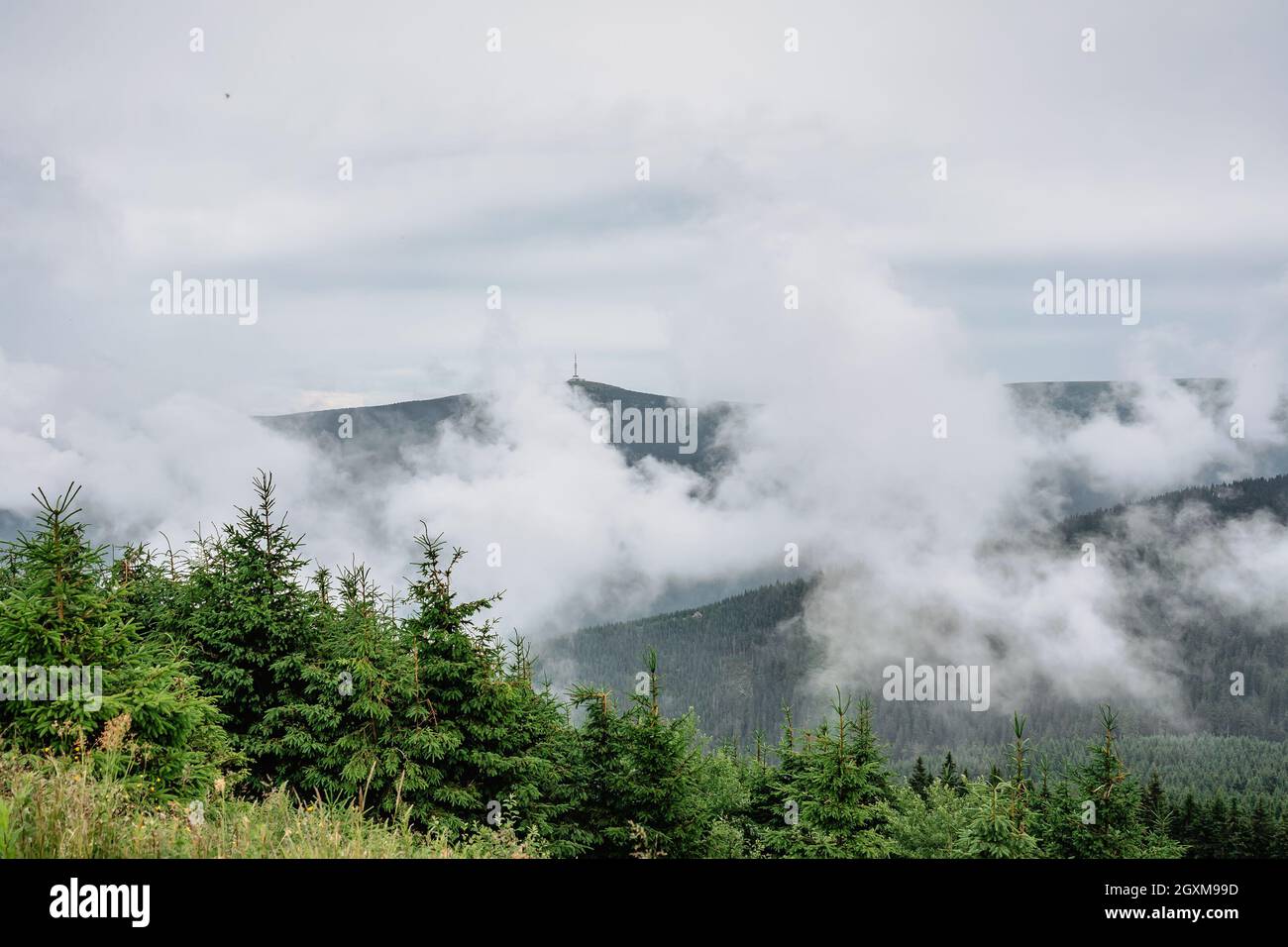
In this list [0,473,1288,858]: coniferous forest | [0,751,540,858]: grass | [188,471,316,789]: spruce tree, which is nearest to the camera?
[0,751,540,858]: grass

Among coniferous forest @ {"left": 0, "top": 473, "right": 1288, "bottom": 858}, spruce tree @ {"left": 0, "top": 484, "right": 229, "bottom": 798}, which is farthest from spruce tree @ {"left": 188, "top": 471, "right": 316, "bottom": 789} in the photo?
spruce tree @ {"left": 0, "top": 484, "right": 229, "bottom": 798}

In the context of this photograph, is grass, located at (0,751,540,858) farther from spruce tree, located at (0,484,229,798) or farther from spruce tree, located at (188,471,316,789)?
spruce tree, located at (188,471,316,789)

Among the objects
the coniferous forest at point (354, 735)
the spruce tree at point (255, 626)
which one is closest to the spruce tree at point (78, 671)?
the coniferous forest at point (354, 735)

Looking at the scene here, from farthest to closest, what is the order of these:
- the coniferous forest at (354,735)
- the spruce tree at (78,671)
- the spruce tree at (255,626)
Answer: the spruce tree at (255,626), the spruce tree at (78,671), the coniferous forest at (354,735)

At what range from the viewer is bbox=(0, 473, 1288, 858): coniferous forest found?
10.0m

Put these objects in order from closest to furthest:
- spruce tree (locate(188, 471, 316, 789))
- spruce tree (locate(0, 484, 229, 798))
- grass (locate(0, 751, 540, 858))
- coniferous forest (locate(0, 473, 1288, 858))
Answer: grass (locate(0, 751, 540, 858))
coniferous forest (locate(0, 473, 1288, 858))
spruce tree (locate(0, 484, 229, 798))
spruce tree (locate(188, 471, 316, 789))

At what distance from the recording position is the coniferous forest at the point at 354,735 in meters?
10.0

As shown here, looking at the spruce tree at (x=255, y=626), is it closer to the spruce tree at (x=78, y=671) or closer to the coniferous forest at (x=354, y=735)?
the coniferous forest at (x=354, y=735)

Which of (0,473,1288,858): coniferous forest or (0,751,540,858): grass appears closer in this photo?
(0,751,540,858): grass

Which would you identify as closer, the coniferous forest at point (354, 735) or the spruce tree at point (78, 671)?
the coniferous forest at point (354, 735)

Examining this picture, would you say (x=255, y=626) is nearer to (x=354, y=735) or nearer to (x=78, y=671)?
(x=354, y=735)

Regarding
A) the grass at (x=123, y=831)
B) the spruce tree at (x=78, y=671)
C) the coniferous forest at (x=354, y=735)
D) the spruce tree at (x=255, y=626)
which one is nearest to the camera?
the grass at (x=123, y=831)
